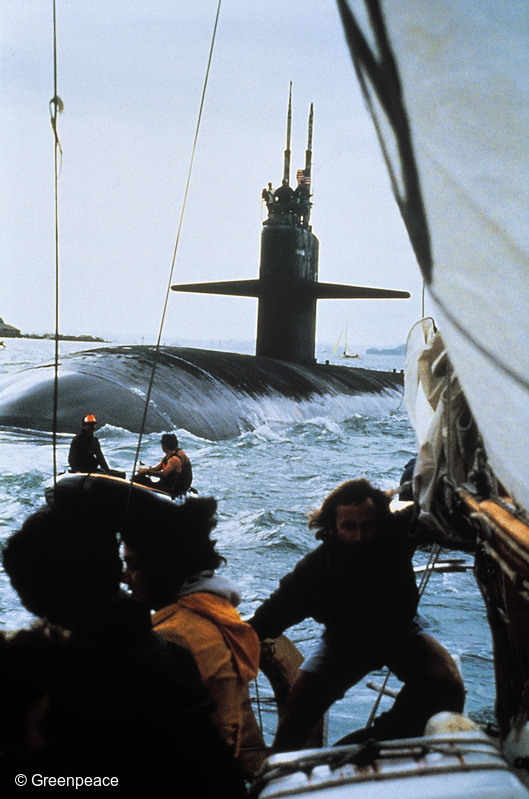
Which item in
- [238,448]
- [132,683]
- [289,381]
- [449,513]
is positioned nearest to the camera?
[132,683]

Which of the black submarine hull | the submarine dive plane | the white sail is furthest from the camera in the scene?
the submarine dive plane

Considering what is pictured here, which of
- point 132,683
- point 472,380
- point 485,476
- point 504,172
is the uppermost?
point 504,172

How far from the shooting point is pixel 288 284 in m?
23.3

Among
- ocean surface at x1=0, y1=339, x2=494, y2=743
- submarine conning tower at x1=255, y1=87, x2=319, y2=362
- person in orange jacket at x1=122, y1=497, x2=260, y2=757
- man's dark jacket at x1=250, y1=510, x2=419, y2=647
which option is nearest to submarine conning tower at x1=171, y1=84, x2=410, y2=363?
submarine conning tower at x1=255, y1=87, x2=319, y2=362

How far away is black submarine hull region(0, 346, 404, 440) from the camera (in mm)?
17562

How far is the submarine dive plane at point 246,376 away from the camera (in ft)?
58.6

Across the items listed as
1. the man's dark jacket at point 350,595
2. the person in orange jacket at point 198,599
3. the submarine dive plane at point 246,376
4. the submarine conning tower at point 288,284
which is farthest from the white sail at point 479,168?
the submarine conning tower at point 288,284

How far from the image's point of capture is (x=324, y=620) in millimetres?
3131

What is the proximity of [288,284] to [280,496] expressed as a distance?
11.2 meters

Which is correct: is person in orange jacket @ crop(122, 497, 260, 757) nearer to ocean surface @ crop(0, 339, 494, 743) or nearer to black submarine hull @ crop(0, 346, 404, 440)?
ocean surface @ crop(0, 339, 494, 743)

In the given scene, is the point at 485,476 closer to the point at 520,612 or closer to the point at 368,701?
the point at 520,612

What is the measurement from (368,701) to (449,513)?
314 centimetres

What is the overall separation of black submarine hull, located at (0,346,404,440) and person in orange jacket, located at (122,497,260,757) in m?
15.0

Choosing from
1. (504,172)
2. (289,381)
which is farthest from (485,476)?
(289,381)
